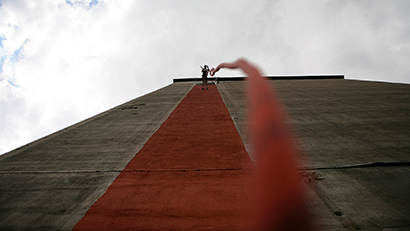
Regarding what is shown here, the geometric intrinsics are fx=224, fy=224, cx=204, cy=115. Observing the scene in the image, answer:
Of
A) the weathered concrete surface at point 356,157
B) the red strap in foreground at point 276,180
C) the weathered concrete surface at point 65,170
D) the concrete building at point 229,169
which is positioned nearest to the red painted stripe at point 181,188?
the concrete building at point 229,169

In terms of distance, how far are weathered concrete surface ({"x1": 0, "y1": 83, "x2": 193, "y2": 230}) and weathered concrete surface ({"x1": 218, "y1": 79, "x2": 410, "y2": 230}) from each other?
3958mm

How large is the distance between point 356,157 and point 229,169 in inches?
127

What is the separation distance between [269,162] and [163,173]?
459cm

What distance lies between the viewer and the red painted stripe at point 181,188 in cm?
379

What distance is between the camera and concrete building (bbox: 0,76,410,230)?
3.88 m

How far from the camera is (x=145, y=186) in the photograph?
485 cm

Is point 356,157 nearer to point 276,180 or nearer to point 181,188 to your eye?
point 181,188

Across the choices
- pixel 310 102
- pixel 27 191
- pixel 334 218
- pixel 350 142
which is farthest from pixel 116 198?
pixel 310 102

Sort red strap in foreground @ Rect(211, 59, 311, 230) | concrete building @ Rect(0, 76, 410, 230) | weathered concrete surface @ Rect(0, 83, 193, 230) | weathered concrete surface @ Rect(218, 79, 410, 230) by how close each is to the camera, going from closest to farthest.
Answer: red strap in foreground @ Rect(211, 59, 311, 230)
weathered concrete surface @ Rect(218, 79, 410, 230)
concrete building @ Rect(0, 76, 410, 230)
weathered concrete surface @ Rect(0, 83, 193, 230)

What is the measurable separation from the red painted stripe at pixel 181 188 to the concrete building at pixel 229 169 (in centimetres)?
5

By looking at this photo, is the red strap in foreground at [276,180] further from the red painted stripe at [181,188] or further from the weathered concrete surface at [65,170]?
the weathered concrete surface at [65,170]

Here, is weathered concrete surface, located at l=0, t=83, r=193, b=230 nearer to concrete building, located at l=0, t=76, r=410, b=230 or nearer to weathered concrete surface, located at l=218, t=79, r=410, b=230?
concrete building, located at l=0, t=76, r=410, b=230

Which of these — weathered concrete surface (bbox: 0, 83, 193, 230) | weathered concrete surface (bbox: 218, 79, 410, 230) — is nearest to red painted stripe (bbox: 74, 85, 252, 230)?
weathered concrete surface (bbox: 0, 83, 193, 230)

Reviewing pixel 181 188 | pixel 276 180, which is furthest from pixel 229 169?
pixel 276 180
